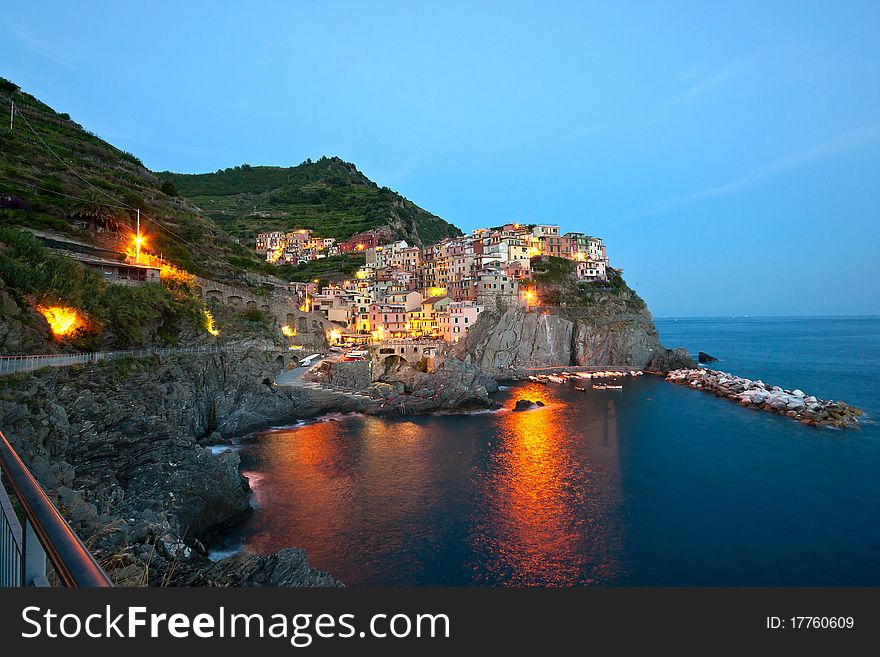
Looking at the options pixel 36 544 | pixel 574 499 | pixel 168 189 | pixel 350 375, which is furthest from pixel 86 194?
pixel 36 544

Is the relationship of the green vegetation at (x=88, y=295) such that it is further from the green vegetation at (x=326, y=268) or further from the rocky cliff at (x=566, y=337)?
the green vegetation at (x=326, y=268)

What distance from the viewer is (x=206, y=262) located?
55.3 meters

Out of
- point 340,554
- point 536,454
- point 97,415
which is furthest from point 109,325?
point 536,454

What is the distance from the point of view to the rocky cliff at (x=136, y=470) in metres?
12.1

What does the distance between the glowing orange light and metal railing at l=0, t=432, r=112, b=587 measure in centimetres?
2409

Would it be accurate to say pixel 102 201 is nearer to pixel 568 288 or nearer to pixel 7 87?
pixel 7 87

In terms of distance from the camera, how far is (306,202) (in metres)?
147

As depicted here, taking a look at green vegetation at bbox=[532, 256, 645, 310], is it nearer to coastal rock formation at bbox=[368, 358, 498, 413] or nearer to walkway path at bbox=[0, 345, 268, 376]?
coastal rock formation at bbox=[368, 358, 498, 413]

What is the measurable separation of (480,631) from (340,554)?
17.7 m

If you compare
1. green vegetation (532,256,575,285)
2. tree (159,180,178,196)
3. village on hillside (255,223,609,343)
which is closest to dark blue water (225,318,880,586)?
village on hillside (255,223,609,343)

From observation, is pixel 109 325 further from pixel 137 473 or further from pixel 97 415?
pixel 137 473

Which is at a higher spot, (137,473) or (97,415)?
(97,415)

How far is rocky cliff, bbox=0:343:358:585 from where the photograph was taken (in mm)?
12078

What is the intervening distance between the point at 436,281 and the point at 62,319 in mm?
63605
